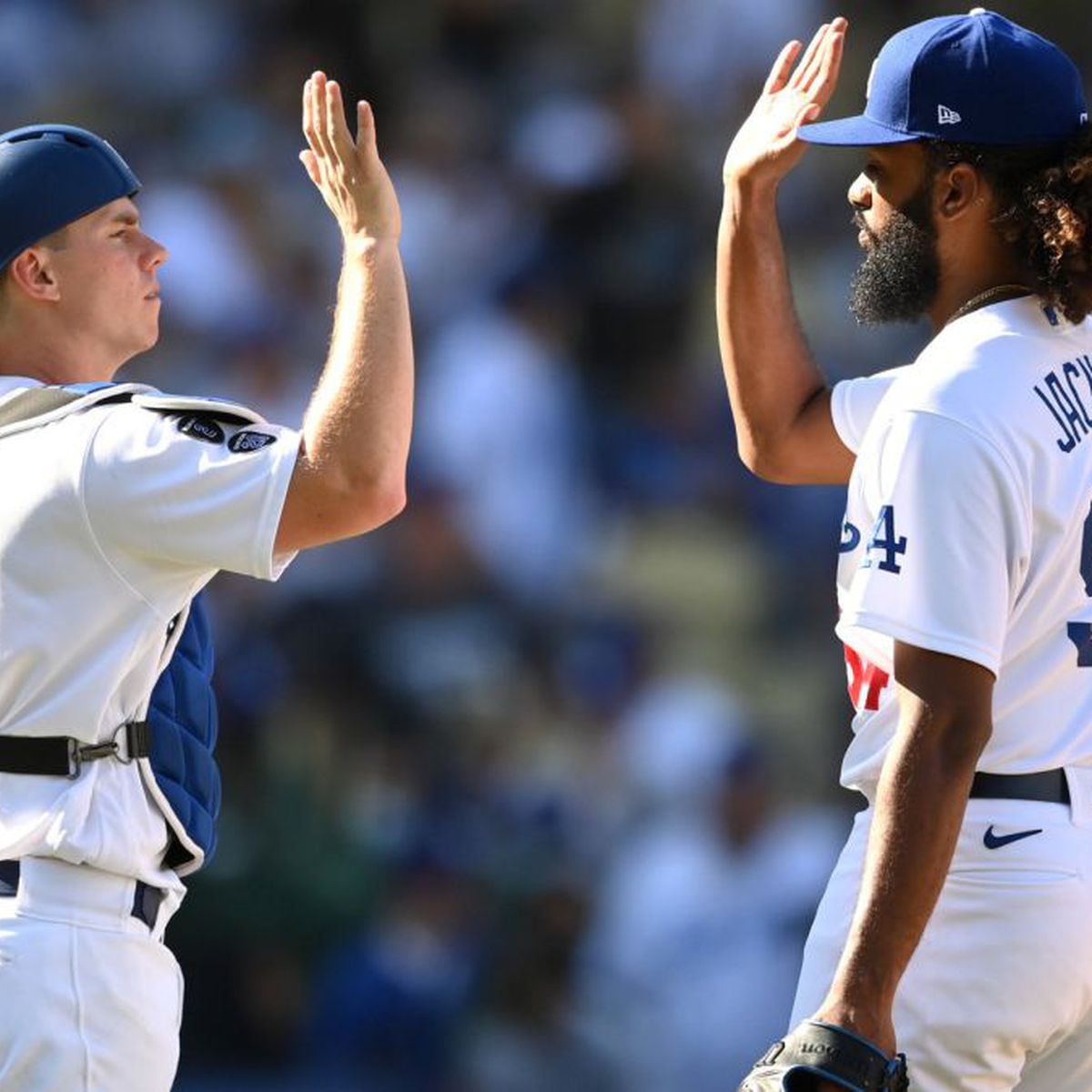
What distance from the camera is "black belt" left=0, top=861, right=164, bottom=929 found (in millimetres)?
2680

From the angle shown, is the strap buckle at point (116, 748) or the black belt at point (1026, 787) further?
the strap buckle at point (116, 748)

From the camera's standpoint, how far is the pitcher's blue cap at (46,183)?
298 centimetres

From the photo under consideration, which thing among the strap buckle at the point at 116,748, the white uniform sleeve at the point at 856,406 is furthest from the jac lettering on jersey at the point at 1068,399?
the strap buckle at the point at 116,748

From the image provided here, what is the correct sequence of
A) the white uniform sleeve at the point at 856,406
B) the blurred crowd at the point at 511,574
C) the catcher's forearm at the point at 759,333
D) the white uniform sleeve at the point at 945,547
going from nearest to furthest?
the white uniform sleeve at the point at 945,547 → the white uniform sleeve at the point at 856,406 → the catcher's forearm at the point at 759,333 → the blurred crowd at the point at 511,574

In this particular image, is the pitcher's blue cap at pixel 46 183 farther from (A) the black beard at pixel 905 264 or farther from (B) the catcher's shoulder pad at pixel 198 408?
(A) the black beard at pixel 905 264

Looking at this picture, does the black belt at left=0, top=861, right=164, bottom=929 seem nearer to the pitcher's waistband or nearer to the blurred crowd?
the pitcher's waistband

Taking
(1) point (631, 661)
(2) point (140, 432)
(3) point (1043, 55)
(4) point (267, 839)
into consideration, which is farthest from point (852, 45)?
(2) point (140, 432)

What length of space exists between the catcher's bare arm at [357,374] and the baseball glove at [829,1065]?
877 mm

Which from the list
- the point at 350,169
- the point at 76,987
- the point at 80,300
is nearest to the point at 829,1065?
the point at 76,987

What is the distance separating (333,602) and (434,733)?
50 centimetres

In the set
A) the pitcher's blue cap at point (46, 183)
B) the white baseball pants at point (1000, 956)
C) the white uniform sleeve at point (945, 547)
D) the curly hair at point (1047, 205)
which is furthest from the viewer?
the pitcher's blue cap at point (46, 183)

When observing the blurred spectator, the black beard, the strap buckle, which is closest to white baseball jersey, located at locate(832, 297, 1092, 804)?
the black beard

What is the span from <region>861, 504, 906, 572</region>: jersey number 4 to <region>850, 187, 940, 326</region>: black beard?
475mm

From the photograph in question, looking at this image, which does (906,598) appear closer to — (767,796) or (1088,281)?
(1088,281)
